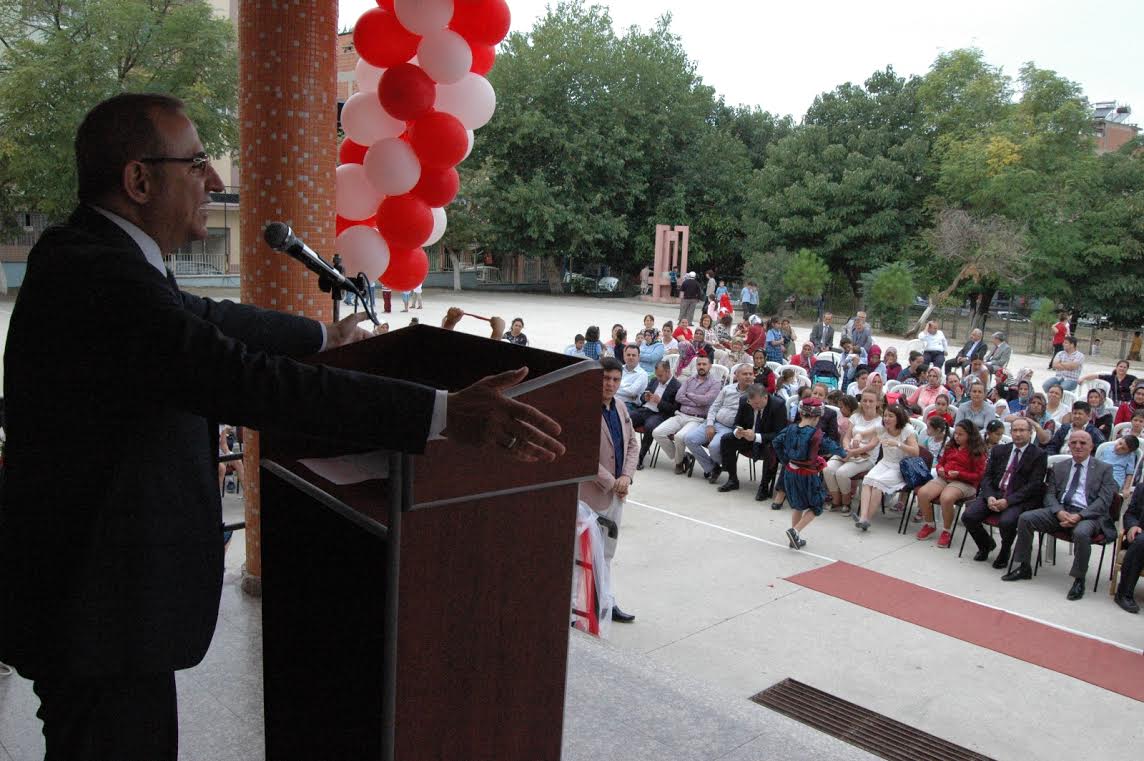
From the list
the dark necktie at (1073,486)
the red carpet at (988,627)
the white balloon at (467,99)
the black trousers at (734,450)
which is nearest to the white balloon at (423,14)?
the white balloon at (467,99)

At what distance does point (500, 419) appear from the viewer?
1.43 m

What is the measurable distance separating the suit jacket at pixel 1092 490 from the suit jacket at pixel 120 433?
676 cm

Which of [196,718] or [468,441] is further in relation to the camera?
[196,718]

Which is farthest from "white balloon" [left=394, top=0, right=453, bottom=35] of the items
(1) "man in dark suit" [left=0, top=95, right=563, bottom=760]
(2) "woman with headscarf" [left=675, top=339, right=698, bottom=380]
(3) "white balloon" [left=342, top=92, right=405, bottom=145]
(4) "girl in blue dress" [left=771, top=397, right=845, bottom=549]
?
(2) "woman with headscarf" [left=675, top=339, right=698, bottom=380]

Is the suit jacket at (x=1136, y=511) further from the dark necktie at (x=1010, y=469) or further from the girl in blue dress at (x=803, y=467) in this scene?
the girl in blue dress at (x=803, y=467)

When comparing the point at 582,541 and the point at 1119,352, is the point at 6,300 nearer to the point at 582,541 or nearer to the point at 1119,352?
the point at 582,541

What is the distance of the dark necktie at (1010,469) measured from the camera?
7.21 m

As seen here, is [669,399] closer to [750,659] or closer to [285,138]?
[750,659]

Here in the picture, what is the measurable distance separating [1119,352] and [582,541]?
24.2 m

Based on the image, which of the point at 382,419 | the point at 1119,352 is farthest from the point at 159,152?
the point at 1119,352

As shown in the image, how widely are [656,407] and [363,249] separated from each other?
6367 mm

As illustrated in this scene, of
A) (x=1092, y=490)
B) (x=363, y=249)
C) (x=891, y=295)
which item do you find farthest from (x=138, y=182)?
(x=891, y=295)

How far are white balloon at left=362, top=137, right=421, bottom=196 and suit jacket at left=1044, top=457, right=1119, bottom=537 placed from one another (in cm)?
537

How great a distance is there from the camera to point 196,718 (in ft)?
9.40
